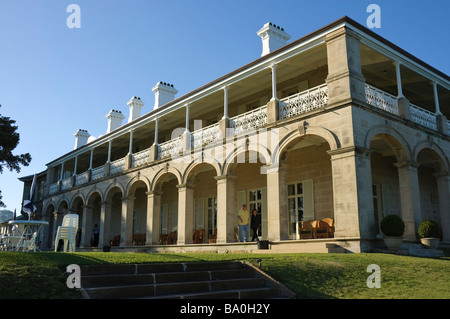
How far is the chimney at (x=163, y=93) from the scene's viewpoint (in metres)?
25.7

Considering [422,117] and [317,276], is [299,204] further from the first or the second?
[317,276]

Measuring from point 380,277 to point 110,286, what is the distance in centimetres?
487

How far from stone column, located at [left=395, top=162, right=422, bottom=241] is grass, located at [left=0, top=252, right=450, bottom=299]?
10.9 feet

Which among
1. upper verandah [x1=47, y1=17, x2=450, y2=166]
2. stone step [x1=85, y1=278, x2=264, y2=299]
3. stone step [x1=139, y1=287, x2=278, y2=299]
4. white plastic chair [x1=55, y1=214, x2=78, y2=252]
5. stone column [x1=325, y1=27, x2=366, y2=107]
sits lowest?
stone step [x1=139, y1=287, x2=278, y2=299]

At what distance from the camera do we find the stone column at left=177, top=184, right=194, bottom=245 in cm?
1705

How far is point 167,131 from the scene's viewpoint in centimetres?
2361

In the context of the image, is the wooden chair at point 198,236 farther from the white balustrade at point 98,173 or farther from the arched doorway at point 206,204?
the white balustrade at point 98,173

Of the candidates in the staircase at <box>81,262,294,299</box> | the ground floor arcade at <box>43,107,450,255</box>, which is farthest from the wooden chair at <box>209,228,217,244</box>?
the staircase at <box>81,262,294,299</box>

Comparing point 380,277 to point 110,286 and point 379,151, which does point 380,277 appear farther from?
point 379,151

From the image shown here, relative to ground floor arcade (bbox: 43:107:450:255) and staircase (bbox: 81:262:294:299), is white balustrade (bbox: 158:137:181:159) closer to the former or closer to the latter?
ground floor arcade (bbox: 43:107:450:255)

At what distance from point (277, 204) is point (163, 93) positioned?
14.7 meters

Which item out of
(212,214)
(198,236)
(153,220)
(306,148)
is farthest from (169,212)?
(306,148)
